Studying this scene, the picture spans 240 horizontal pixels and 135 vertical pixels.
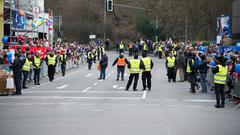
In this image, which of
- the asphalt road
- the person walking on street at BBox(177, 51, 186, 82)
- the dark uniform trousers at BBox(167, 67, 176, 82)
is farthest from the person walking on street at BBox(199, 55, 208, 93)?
the person walking on street at BBox(177, 51, 186, 82)

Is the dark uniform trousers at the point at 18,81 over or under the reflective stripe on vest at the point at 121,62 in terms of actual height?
under

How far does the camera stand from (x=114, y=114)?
15547 millimetres

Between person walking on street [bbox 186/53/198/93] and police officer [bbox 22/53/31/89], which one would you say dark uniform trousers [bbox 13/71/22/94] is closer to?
police officer [bbox 22/53/31/89]

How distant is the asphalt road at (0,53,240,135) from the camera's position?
12.8 metres

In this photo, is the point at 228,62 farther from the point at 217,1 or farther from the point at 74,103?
the point at 217,1

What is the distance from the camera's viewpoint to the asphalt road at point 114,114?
12.8 meters

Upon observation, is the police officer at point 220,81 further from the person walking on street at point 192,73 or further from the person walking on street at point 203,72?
the person walking on street at point 192,73

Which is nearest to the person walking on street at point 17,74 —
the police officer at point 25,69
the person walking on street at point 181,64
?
the police officer at point 25,69

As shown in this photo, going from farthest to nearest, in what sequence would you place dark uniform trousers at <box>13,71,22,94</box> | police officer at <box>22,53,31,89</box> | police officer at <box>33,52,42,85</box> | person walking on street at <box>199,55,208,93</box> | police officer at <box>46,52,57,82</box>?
police officer at <box>46,52,57,82</box> → police officer at <box>33,52,42,85</box> → police officer at <box>22,53,31,89</box> → person walking on street at <box>199,55,208,93</box> → dark uniform trousers at <box>13,71,22,94</box>

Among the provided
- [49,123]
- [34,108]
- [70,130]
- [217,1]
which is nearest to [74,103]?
[34,108]

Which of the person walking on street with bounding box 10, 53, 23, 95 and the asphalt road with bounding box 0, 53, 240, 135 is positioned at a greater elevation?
the person walking on street with bounding box 10, 53, 23, 95

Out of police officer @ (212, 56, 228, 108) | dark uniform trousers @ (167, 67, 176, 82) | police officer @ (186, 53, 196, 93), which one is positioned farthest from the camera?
dark uniform trousers @ (167, 67, 176, 82)

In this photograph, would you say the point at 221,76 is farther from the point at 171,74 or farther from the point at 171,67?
the point at 171,74

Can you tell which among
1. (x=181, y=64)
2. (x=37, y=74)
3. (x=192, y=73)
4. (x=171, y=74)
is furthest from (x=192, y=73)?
(x=37, y=74)
